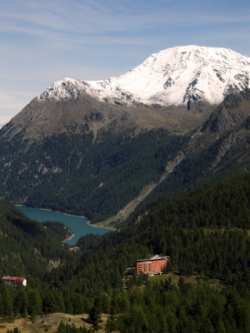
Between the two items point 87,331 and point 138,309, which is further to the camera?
point 138,309

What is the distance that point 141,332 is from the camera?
181 meters

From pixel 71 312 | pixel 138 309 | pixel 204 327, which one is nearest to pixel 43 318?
pixel 71 312

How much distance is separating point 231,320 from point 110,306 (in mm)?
29335

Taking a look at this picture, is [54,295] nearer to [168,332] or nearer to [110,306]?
[110,306]

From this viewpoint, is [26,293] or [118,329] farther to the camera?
[26,293]

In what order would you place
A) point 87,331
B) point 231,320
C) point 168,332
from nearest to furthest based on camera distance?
point 87,331, point 168,332, point 231,320

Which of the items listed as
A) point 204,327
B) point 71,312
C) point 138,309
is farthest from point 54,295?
point 204,327

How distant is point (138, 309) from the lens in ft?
627

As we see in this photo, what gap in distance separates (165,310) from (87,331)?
30144mm

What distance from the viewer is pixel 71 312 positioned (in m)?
191

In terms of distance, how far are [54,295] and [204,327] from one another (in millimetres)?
35658

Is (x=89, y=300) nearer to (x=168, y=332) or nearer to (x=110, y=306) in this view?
(x=110, y=306)

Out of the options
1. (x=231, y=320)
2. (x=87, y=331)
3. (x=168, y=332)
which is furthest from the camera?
(x=231, y=320)

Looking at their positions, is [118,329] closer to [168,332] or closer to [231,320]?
[168,332]
